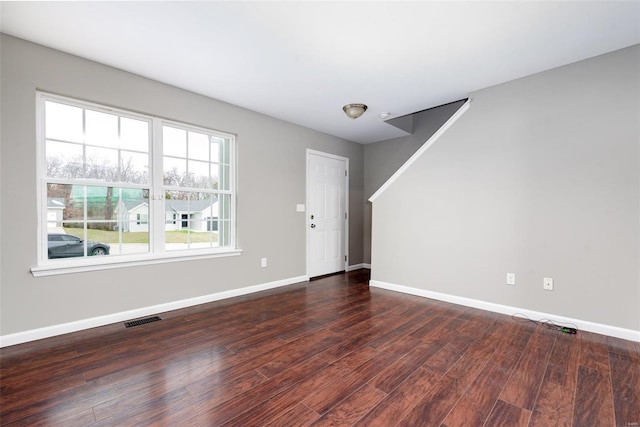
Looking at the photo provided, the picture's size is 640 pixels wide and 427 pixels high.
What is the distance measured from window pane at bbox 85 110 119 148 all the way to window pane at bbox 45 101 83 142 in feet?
0.21

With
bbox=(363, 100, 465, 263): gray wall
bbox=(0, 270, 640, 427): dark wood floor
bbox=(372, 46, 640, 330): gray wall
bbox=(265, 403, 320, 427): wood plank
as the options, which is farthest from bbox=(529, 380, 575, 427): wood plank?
bbox=(363, 100, 465, 263): gray wall

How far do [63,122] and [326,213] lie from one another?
349cm

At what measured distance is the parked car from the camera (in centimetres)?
253

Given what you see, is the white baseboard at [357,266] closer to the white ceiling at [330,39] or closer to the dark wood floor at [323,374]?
the dark wood floor at [323,374]

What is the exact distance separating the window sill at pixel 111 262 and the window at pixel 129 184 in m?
0.02

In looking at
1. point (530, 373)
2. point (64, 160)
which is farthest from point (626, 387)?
point (64, 160)

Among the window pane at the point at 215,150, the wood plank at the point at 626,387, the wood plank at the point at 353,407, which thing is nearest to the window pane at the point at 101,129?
the window pane at the point at 215,150

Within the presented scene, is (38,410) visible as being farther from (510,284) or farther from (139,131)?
(510,284)

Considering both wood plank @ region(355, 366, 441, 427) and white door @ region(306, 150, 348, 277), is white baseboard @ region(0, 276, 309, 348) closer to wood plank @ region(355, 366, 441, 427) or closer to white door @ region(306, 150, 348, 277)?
white door @ region(306, 150, 348, 277)

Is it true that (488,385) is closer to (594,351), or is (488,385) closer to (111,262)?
(594,351)

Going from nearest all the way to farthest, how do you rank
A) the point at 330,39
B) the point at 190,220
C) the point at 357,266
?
1. the point at 330,39
2. the point at 190,220
3. the point at 357,266

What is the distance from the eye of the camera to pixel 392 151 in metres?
5.35

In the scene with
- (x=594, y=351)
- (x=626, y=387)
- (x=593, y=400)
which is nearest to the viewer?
(x=593, y=400)

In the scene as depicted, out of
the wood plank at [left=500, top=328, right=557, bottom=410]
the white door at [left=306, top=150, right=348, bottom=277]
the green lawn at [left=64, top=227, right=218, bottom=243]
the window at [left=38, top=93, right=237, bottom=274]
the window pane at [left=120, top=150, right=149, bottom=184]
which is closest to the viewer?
the wood plank at [left=500, top=328, right=557, bottom=410]
